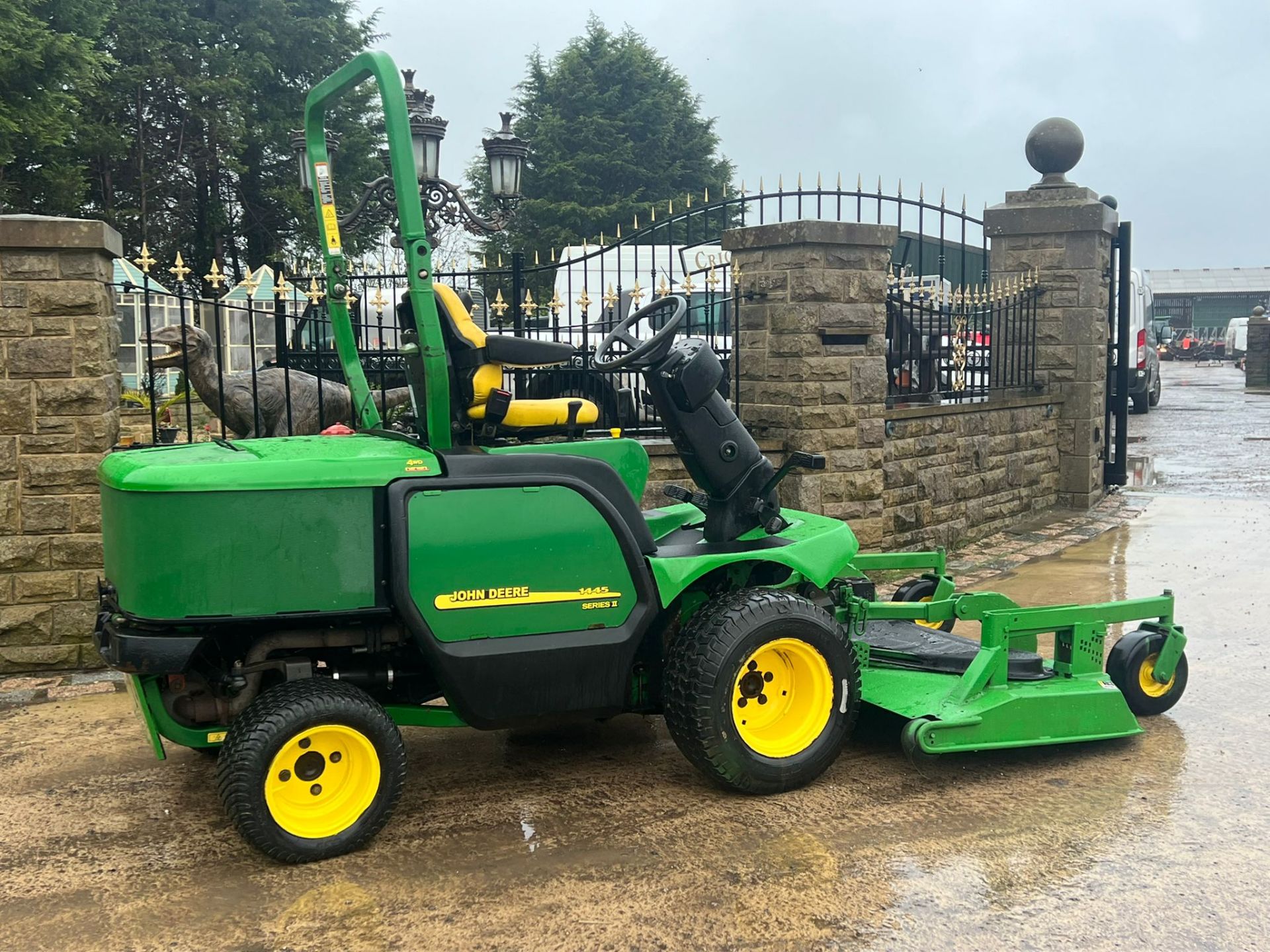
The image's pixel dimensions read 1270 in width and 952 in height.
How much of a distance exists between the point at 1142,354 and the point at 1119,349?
513 inches

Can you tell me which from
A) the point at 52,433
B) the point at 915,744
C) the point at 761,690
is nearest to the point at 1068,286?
the point at 915,744

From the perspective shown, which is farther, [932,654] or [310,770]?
[932,654]

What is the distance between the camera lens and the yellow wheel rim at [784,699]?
4078mm

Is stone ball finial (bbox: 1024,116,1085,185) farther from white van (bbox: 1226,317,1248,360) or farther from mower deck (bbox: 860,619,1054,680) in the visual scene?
white van (bbox: 1226,317,1248,360)

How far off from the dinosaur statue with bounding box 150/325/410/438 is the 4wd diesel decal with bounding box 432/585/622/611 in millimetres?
3148

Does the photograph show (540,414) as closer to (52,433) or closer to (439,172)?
(52,433)

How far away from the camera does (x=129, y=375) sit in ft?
58.0

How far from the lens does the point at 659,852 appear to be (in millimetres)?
3637

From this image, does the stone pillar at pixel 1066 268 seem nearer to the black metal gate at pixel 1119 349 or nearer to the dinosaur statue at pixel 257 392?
the black metal gate at pixel 1119 349

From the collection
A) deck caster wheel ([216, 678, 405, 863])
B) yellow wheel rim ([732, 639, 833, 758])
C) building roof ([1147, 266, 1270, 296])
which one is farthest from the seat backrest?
building roof ([1147, 266, 1270, 296])

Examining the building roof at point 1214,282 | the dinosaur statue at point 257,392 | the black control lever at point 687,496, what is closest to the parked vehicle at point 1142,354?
the dinosaur statue at point 257,392

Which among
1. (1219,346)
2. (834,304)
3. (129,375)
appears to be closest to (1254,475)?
(834,304)

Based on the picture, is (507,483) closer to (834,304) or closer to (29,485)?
(29,485)

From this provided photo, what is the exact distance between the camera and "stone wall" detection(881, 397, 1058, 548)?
843 centimetres
